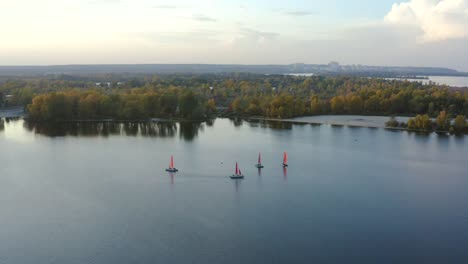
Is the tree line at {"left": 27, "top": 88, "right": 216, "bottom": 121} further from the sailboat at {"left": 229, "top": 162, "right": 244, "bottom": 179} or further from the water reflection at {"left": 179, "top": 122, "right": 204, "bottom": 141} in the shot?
→ the sailboat at {"left": 229, "top": 162, "right": 244, "bottom": 179}

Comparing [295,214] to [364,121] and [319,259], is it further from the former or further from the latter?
[364,121]

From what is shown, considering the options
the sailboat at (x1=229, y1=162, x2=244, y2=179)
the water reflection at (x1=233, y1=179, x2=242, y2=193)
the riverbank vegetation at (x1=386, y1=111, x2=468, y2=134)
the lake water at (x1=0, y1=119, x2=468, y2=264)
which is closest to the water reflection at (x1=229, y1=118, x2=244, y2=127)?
the lake water at (x1=0, y1=119, x2=468, y2=264)

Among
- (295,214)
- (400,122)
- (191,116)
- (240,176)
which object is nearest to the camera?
(295,214)

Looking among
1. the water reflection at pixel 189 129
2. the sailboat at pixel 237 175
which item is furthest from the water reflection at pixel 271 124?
the sailboat at pixel 237 175

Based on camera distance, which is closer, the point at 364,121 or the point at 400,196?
the point at 400,196

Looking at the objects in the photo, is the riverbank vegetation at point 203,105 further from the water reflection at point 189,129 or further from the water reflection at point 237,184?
the water reflection at point 237,184

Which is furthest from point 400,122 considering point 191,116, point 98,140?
point 98,140

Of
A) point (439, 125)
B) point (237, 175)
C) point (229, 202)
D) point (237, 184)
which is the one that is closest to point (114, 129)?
point (237, 175)
